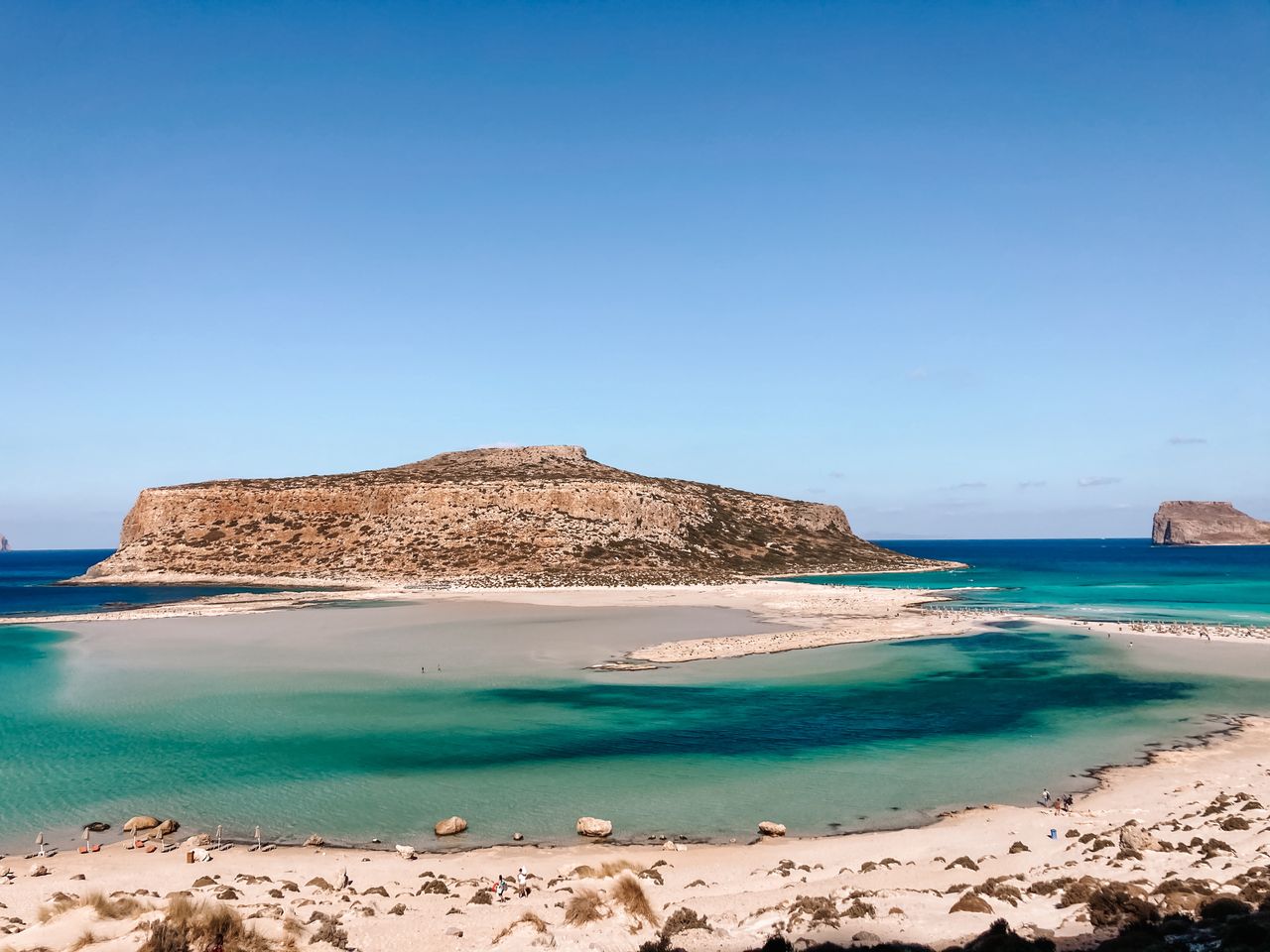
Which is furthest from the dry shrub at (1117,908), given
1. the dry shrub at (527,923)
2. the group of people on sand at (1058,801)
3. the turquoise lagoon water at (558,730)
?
the dry shrub at (527,923)

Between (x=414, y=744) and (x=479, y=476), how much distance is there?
300 ft

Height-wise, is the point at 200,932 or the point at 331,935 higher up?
the point at 200,932

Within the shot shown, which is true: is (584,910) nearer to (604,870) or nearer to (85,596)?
(604,870)

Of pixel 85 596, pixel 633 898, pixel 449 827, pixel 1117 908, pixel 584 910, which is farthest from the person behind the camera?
pixel 85 596

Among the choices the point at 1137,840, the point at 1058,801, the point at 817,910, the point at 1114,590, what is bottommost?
the point at 1114,590

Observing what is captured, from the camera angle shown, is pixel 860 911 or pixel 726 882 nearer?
pixel 860 911

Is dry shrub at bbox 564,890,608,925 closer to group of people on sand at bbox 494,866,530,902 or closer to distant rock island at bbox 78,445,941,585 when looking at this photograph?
group of people on sand at bbox 494,866,530,902

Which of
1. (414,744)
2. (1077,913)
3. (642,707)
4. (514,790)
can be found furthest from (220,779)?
(1077,913)

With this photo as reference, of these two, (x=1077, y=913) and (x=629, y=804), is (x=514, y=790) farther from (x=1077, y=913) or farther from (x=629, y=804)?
(x=1077, y=913)

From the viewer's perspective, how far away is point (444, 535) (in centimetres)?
9619

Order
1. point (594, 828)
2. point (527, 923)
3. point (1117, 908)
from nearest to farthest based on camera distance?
point (1117, 908) → point (527, 923) → point (594, 828)

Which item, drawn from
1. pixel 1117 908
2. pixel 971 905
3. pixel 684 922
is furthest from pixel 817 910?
pixel 1117 908

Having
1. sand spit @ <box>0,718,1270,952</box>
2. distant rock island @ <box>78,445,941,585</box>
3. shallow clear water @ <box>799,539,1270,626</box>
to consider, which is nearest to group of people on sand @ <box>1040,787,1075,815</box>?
sand spit @ <box>0,718,1270,952</box>

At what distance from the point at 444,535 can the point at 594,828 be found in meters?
82.5
